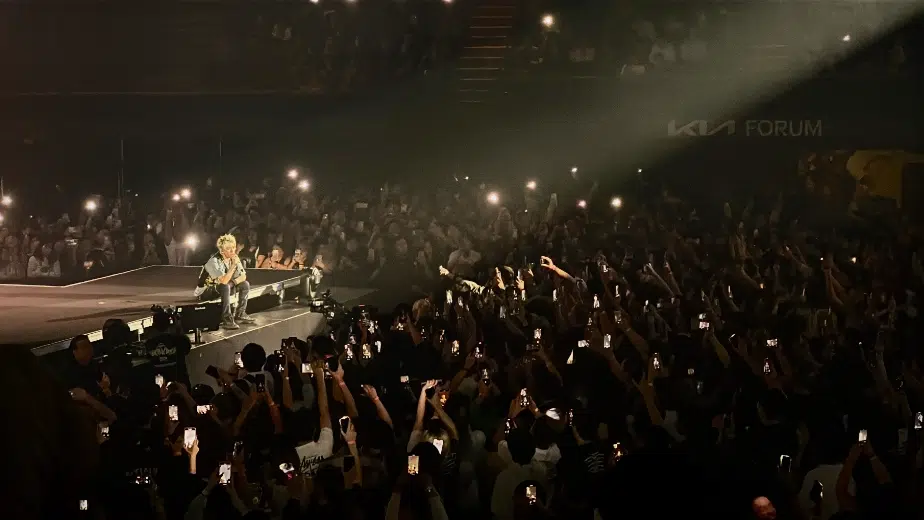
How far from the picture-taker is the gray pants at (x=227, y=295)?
1255 cm

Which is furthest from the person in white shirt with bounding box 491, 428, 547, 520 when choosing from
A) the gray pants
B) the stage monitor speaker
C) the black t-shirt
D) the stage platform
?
the gray pants

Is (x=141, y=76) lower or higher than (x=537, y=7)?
lower

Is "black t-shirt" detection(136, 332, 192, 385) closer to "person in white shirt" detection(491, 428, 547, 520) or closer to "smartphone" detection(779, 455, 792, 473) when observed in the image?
"person in white shirt" detection(491, 428, 547, 520)

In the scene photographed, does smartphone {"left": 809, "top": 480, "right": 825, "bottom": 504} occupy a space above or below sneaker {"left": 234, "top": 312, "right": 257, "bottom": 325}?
above

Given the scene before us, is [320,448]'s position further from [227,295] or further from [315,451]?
[227,295]

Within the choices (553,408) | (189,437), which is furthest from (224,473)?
(553,408)

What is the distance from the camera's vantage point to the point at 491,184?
70.0ft

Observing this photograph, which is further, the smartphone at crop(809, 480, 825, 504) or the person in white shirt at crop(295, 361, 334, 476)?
the person in white shirt at crop(295, 361, 334, 476)

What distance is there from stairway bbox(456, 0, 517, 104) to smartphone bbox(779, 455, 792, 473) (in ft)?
52.1

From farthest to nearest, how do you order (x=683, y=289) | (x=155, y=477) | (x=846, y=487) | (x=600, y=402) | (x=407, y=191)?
(x=407, y=191)
(x=683, y=289)
(x=600, y=402)
(x=155, y=477)
(x=846, y=487)

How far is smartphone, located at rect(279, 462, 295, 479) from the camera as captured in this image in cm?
554

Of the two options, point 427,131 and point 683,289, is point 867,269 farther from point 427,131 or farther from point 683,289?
point 427,131

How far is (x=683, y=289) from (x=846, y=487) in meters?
6.01

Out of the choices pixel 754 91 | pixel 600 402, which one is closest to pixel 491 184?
pixel 754 91
